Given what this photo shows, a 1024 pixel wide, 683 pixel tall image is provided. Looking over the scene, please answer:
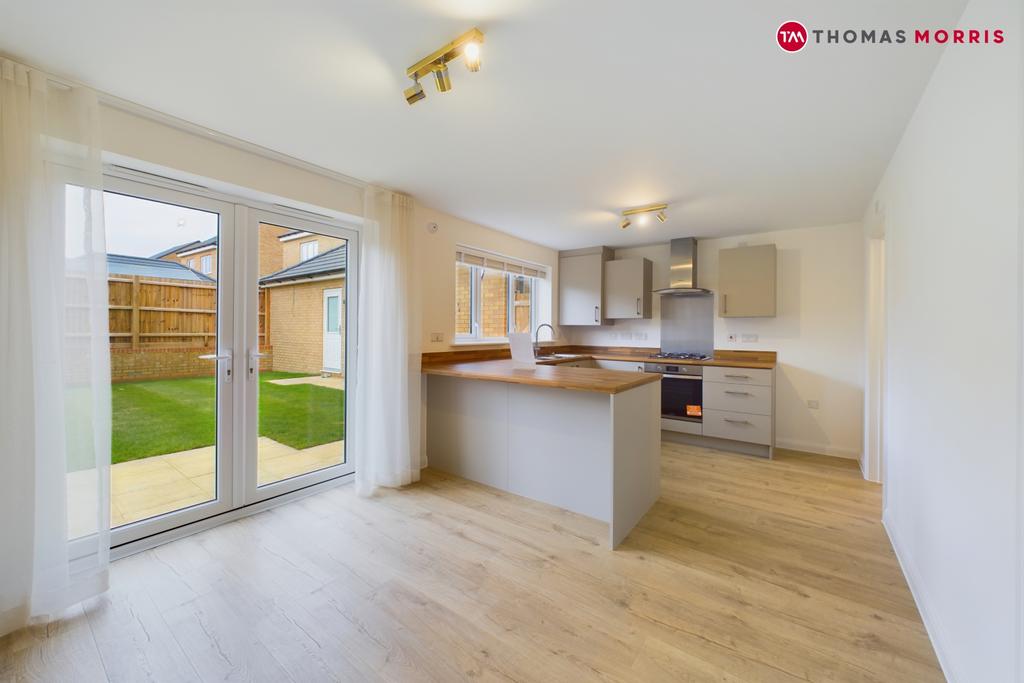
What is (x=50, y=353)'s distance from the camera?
5.47 ft

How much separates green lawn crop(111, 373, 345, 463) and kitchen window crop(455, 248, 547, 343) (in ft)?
4.89

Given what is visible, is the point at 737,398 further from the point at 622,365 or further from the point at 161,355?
the point at 161,355

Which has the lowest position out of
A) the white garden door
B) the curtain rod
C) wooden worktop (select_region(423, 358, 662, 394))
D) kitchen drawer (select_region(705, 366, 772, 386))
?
kitchen drawer (select_region(705, 366, 772, 386))

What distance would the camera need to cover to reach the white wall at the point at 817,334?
12.7 ft

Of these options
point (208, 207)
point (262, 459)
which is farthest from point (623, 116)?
point (262, 459)

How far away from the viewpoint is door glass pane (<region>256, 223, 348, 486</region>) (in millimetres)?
2730

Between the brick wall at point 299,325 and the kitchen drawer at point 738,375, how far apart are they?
3720 millimetres

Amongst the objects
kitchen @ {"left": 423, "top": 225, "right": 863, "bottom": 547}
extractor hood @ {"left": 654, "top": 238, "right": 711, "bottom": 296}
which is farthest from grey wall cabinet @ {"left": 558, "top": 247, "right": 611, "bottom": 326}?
extractor hood @ {"left": 654, "top": 238, "right": 711, "bottom": 296}

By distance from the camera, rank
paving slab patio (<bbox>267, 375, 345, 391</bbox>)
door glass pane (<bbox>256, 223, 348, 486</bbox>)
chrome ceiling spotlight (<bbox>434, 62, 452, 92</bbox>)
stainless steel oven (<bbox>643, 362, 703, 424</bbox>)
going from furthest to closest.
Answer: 1. stainless steel oven (<bbox>643, 362, 703, 424</bbox>)
2. paving slab patio (<bbox>267, 375, 345, 391</bbox>)
3. door glass pane (<bbox>256, 223, 348, 486</bbox>)
4. chrome ceiling spotlight (<bbox>434, 62, 452, 92</bbox>)

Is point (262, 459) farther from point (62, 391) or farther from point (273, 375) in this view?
point (62, 391)

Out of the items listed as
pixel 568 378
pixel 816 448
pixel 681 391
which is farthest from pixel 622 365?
pixel 568 378

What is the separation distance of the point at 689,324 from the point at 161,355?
5.05 m

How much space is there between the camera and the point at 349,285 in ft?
10.3

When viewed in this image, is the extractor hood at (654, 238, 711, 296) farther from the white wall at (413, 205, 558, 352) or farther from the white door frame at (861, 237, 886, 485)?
the white wall at (413, 205, 558, 352)
